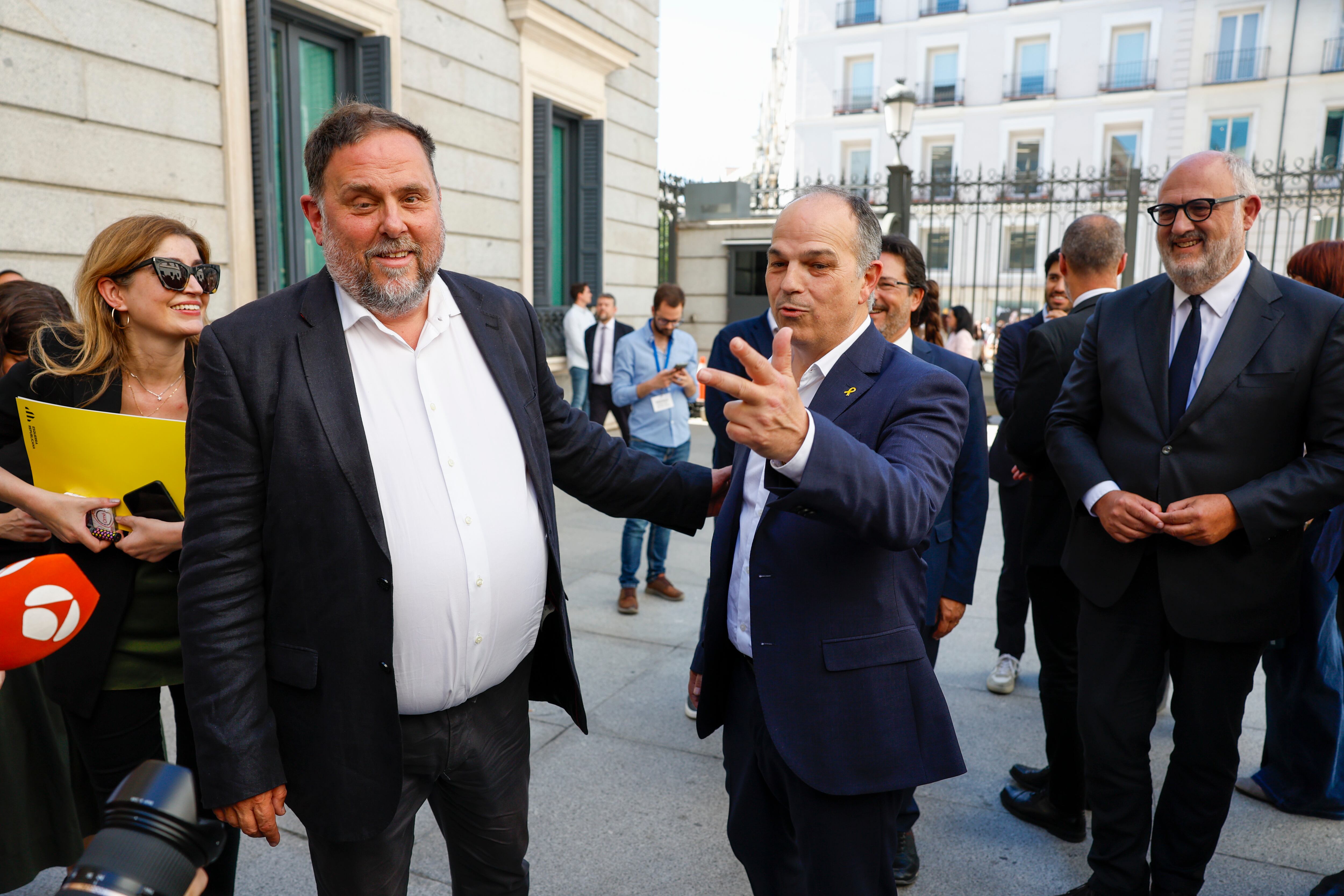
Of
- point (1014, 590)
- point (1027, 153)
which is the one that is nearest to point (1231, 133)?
point (1027, 153)

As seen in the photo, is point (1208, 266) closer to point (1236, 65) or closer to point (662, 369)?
point (662, 369)

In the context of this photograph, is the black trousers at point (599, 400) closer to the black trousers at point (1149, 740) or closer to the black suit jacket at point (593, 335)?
the black suit jacket at point (593, 335)

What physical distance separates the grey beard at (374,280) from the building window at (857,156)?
33086 mm

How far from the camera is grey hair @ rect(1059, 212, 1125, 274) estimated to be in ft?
11.8

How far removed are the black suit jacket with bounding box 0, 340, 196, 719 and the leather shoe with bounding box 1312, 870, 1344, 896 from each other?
3597mm

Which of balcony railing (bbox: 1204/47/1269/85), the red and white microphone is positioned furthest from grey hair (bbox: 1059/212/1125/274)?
balcony railing (bbox: 1204/47/1269/85)

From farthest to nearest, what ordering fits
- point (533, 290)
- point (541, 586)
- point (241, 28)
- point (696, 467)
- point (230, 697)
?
point (533, 290) < point (241, 28) < point (696, 467) < point (541, 586) < point (230, 697)

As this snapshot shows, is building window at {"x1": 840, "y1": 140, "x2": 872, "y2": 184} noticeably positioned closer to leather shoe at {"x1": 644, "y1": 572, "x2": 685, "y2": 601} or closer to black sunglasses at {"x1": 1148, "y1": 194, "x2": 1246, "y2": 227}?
leather shoe at {"x1": 644, "y1": 572, "x2": 685, "y2": 601}

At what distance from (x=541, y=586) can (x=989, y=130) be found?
33.3 m

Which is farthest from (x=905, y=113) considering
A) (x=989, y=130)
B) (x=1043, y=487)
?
(x=989, y=130)

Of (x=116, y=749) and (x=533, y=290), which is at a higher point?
(x=533, y=290)

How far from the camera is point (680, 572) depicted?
653 centimetres

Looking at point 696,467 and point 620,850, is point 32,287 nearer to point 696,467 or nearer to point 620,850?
point 696,467

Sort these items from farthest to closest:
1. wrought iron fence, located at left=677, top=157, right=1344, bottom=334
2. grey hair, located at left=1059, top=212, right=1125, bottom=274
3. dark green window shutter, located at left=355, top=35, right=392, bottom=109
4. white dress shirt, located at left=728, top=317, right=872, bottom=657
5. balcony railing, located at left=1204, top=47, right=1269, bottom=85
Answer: balcony railing, located at left=1204, top=47, right=1269, bottom=85 → wrought iron fence, located at left=677, top=157, right=1344, bottom=334 → dark green window shutter, located at left=355, top=35, right=392, bottom=109 → grey hair, located at left=1059, top=212, right=1125, bottom=274 → white dress shirt, located at left=728, top=317, right=872, bottom=657
